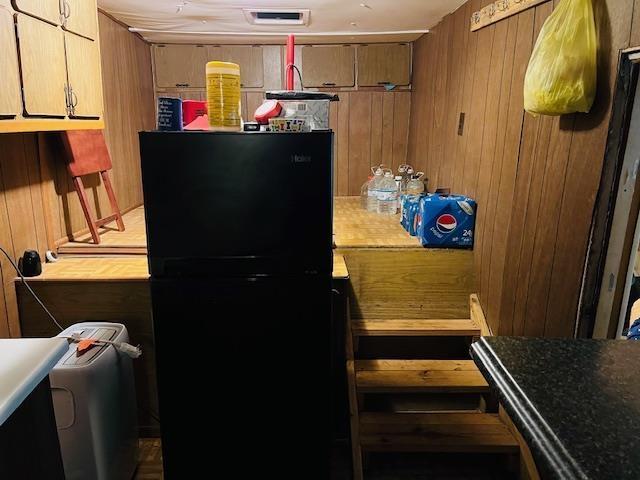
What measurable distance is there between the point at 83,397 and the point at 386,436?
4.13 ft

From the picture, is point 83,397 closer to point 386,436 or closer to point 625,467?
point 386,436

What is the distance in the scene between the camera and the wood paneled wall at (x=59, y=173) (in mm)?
2146

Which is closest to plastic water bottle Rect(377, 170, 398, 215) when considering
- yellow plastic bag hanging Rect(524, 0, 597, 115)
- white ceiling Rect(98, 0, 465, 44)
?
white ceiling Rect(98, 0, 465, 44)

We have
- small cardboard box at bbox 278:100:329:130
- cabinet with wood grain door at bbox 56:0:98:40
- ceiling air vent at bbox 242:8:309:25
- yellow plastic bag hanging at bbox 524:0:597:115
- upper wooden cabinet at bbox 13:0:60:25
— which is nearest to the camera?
yellow plastic bag hanging at bbox 524:0:597:115

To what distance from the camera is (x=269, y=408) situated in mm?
1885

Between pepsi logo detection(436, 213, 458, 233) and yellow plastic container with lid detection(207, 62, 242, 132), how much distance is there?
1336mm

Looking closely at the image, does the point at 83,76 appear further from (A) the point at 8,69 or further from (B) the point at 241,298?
(B) the point at 241,298

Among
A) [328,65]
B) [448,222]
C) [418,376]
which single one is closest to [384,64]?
[328,65]

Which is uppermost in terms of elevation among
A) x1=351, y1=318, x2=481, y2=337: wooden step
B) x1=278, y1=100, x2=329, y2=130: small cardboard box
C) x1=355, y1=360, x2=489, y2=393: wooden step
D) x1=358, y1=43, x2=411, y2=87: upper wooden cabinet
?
x1=358, y1=43, x2=411, y2=87: upper wooden cabinet

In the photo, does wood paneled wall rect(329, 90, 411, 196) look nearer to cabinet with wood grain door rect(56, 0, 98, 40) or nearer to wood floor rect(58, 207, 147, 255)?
wood floor rect(58, 207, 147, 255)

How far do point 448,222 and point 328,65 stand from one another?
243 cm

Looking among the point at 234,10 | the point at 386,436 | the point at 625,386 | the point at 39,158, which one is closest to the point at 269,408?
the point at 386,436

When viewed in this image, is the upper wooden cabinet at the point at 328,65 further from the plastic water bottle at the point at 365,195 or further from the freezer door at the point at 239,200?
the freezer door at the point at 239,200

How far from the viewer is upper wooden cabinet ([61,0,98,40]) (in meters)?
2.11
